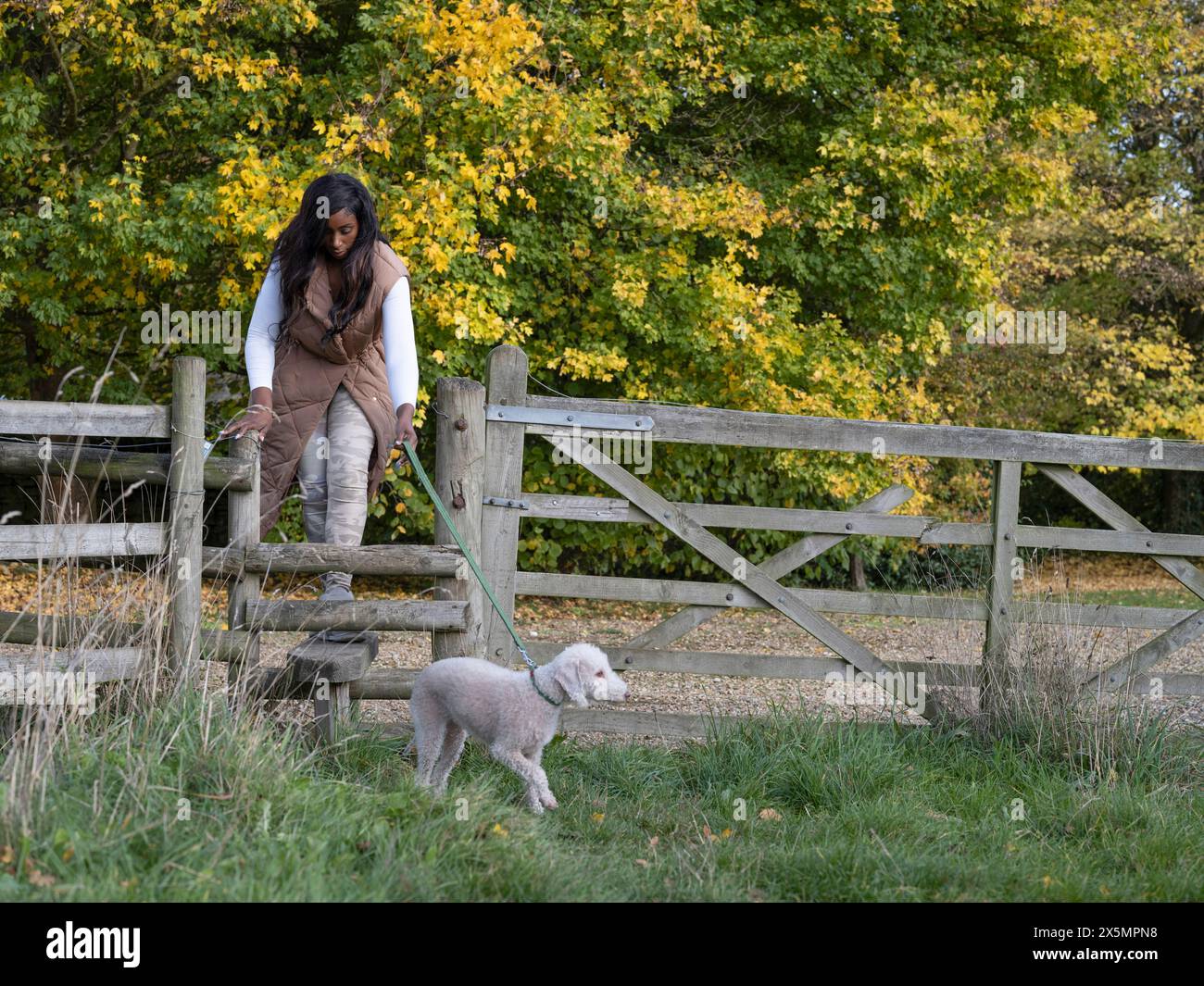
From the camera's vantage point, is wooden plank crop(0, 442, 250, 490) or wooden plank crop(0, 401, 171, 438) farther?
wooden plank crop(0, 442, 250, 490)

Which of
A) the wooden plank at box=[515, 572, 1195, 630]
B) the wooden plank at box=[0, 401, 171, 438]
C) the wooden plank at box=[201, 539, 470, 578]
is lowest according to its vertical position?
the wooden plank at box=[515, 572, 1195, 630]

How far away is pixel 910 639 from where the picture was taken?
11031mm

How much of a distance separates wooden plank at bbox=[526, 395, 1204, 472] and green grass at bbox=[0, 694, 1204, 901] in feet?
4.71

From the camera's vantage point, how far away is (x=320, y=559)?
15.8ft

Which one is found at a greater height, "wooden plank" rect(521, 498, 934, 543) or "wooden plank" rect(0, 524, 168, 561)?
"wooden plank" rect(521, 498, 934, 543)

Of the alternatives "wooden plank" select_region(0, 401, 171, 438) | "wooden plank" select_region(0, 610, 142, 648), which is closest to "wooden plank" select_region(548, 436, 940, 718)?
"wooden plank" select_region(0, 401, 171, 438)

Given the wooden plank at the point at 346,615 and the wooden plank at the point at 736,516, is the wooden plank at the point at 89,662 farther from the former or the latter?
the wooden plank at the point at 736,516

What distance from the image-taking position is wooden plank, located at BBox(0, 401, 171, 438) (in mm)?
4387

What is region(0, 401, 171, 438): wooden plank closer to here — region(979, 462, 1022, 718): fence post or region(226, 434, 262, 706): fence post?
region(226, 434, 262, 706): fence post

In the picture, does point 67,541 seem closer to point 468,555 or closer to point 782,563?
point 468,555

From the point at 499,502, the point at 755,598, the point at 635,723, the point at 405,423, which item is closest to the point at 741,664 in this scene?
the point at 755,598

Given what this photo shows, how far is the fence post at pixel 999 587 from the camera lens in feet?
18.1

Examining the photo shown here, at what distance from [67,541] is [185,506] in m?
0.47

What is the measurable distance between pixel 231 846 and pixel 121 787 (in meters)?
0.50
